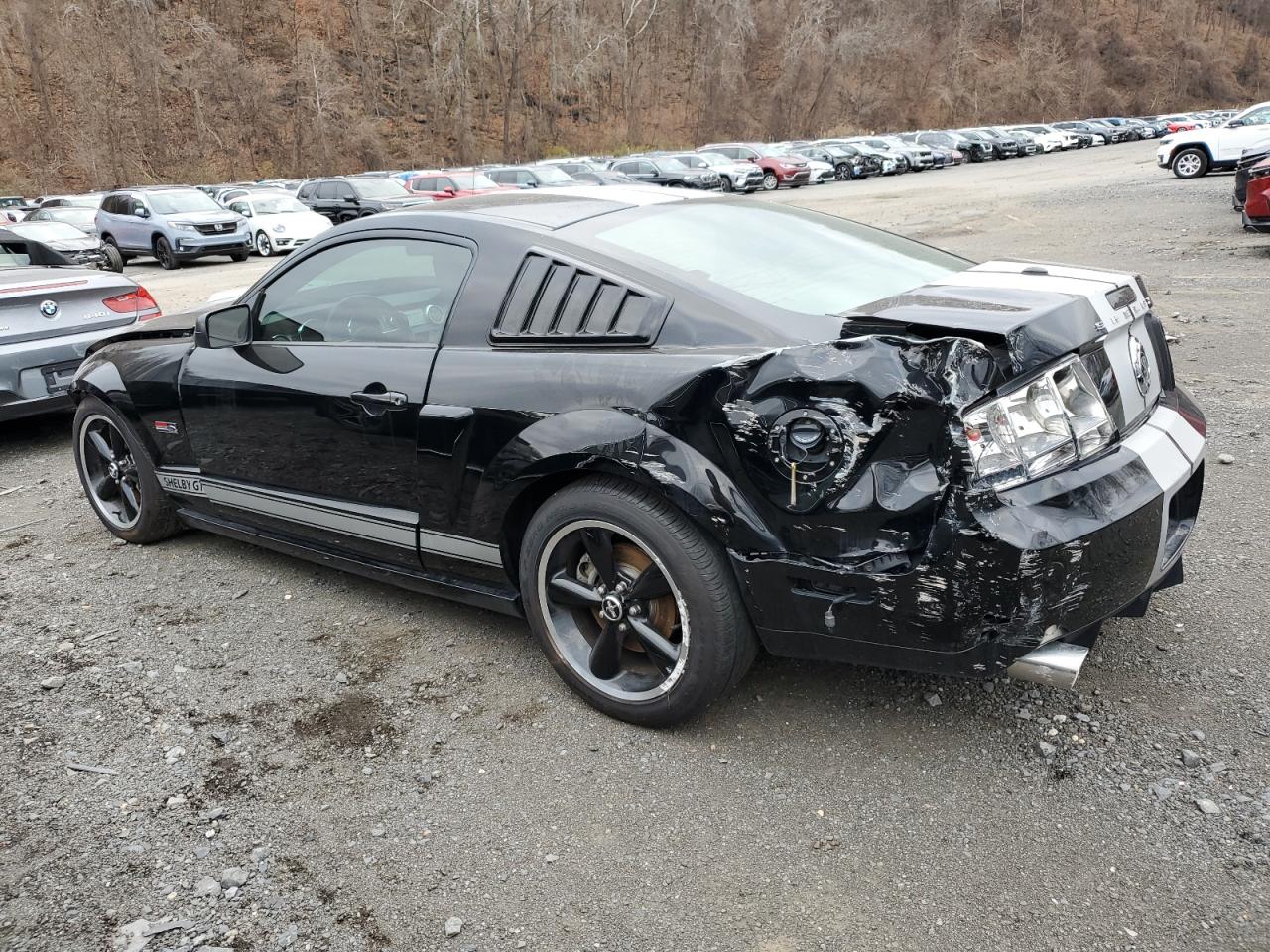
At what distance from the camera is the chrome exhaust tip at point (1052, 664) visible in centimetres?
246

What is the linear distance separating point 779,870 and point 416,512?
5.62ft

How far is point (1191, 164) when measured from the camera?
2348 centimetres

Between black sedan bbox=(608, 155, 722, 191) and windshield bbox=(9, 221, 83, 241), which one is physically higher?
black sedan bbox=(608, 155, 722, 191)

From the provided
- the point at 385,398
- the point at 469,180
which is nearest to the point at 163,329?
the point at 385,398

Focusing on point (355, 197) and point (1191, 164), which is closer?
point (1191, 164)

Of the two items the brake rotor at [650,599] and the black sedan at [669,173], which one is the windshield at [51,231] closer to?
the black sedan at [669,173]

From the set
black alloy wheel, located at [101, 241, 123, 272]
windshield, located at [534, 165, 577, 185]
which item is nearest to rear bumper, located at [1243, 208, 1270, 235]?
windshield, located at [534, 165, 577, 185]

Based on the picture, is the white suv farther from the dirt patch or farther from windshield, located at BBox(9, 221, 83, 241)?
the dirt patch

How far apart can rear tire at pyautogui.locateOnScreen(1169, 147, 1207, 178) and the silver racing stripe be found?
1005 inches

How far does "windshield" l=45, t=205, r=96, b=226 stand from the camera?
23.8 m

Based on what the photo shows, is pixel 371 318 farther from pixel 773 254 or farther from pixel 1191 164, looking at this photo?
pixel 1191 164

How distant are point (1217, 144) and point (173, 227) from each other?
23.5 m

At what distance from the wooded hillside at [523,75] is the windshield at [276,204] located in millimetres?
26550

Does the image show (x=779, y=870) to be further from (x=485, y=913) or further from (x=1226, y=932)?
(x=1226, y=932)
